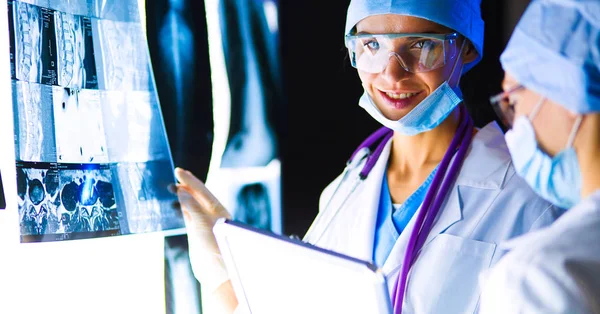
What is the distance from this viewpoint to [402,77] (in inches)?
59.9

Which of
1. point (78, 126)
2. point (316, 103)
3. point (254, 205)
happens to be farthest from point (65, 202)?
point (316, 103)

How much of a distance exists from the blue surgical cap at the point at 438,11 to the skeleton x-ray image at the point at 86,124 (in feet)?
1.76

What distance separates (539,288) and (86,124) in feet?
3.05

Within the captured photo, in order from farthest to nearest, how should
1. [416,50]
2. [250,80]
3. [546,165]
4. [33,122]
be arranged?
1. [250,80]
2. [416,50]
3. [33,122]
4. [546,165]

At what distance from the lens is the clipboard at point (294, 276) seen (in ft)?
3.18

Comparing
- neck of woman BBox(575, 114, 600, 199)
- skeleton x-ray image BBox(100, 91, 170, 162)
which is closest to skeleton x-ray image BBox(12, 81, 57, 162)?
skeleton x-ray image BBox(100, 91, 170, 162)

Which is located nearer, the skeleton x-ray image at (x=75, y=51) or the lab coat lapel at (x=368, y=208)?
the skeleton x-ray image at (x=75, y=51)

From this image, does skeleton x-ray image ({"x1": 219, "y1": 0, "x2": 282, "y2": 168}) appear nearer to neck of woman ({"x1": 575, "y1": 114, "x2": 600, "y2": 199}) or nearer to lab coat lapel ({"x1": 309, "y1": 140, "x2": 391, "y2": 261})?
lab coat lapel ({"x1": 309, "y1": 140, "x2": 391, "y2": 261})

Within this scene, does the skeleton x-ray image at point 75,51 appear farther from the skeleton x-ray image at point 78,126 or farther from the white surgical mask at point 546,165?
the white surgical mask at point 546,165

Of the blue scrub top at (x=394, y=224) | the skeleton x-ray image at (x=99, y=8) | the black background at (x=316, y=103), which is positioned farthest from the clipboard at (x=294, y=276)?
the black background at (x=316, y=103)

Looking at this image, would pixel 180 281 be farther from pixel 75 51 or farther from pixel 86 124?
pixel 75 51

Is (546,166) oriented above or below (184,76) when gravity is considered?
below

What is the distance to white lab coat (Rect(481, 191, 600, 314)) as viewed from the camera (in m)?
0.82

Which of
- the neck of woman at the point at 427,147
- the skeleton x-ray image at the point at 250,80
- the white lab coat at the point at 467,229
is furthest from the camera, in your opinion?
the skeleton x-ray image at the point at 250,80
